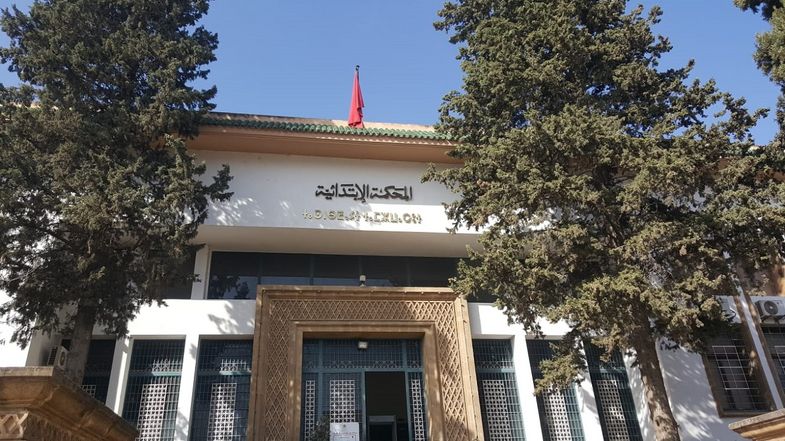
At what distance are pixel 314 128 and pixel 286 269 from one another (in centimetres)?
315

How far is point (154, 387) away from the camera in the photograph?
10.7 meters

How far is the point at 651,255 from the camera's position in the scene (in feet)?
26.9

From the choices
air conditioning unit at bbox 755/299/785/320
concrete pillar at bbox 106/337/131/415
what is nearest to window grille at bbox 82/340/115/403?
concrete pillar at bbox 106/337/131/415

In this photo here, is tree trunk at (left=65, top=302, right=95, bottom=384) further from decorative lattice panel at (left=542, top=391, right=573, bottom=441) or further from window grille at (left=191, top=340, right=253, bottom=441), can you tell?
decorative lattice panel at (left=542, top=391, right=573, bottom=441)

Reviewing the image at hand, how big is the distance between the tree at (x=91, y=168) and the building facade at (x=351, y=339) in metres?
1.65

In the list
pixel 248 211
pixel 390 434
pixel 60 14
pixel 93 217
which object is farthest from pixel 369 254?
pixel 60 14

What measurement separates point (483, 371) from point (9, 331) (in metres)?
8.80

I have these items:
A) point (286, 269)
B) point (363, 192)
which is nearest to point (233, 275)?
point (286, 269)

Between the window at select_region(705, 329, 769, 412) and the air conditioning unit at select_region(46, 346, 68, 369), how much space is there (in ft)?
41.3

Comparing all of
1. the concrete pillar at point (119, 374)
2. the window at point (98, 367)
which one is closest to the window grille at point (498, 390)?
the concrete pillar at point (119, 374)

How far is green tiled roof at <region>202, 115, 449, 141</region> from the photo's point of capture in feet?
38.1

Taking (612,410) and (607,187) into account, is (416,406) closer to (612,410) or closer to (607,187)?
(612,410)

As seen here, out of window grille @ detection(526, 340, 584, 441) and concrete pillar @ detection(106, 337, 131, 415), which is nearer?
concrete pillar @ detection(106, 337, 131, 415)

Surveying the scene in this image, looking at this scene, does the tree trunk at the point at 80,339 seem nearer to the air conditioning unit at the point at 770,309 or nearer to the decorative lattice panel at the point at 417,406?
the decorative lattice panel at the point at 417,406
